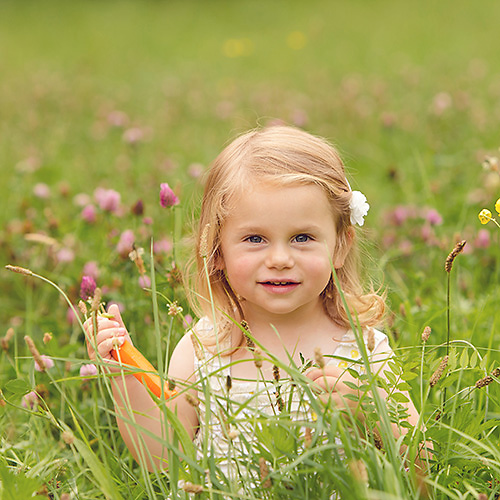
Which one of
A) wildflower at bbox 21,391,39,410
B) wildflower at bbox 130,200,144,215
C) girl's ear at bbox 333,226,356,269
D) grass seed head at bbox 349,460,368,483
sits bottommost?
wildflower at bbox 21,391,39,410

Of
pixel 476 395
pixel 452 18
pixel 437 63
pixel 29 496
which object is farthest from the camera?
pixel 452 18

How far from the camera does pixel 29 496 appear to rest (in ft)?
4.37

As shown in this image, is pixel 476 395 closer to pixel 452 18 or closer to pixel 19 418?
pixel 19 418

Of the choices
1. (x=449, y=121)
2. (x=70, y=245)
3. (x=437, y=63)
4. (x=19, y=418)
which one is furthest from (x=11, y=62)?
(x=19, y=418)

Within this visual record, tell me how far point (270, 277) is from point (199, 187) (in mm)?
1578

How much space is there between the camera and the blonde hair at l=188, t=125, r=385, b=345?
1.68 meters

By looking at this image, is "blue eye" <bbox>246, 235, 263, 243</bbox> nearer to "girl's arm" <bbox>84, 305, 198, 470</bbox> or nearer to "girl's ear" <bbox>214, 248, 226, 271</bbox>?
"girl's ear" <bbox>214, 248, 226, 271</bbox>

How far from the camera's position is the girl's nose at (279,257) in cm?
160

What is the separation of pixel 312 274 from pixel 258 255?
0.38 feet

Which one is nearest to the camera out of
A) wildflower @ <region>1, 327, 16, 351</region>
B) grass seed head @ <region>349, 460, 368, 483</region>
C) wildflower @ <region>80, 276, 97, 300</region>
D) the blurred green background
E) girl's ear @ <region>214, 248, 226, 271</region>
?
grass seed head @ <region>349, 460, 368, 483</region>

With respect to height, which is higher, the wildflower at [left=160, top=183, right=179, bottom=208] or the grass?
the wildflower at [left=160, top=183, right=179, bottom=208]

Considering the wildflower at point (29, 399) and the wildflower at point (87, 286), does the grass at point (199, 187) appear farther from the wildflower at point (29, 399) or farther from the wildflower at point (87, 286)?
the wildflower at point (87, 286)

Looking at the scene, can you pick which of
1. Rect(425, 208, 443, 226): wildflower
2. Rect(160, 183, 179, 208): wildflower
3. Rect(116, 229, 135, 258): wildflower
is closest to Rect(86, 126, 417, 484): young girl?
Rect(160, 183, 179, 208): wildflower

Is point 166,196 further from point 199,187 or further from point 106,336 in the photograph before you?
point 199,187
